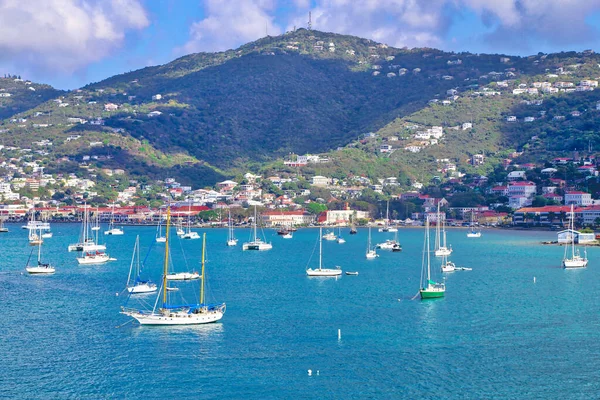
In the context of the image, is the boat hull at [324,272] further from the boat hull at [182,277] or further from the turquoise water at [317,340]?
the boat hull at [182,277]

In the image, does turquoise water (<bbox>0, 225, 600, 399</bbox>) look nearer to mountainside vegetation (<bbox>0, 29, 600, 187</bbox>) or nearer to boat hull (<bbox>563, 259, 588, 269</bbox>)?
boat hull (<bbox>563, 259, 588, 269</bbox>)

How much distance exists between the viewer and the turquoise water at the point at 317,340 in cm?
2692

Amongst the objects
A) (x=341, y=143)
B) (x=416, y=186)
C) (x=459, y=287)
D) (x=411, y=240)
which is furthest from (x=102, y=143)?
(x=459, y=287)

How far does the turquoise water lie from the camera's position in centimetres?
2692

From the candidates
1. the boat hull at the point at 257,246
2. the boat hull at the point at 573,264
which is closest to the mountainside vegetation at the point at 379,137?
the boat hull at the point at 257,246

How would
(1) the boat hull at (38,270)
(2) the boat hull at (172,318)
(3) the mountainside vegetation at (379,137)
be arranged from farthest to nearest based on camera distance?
(3) the mountainside vegetation at (379,137)
(1) the boat hull at (38,270)
(2) the boat hull at (172,318)

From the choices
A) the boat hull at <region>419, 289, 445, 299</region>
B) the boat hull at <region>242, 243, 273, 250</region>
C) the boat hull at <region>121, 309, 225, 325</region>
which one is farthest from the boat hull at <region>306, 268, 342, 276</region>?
the boat hull at <region>242, 243, 273, 250</region>

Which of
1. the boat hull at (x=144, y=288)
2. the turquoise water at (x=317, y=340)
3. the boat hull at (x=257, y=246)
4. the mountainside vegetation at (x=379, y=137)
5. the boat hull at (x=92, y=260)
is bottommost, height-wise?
the turquoise water at (x=317, y=340)

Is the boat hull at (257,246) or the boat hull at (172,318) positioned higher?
the boat hull at (257,246)

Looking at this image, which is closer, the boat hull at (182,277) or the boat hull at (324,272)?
the boat hull at (182,277)

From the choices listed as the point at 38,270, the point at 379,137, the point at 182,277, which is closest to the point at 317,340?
the point at 182,277

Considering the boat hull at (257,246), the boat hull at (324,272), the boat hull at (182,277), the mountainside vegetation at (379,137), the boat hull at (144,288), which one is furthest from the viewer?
the mountainside vegetation at (379,137)

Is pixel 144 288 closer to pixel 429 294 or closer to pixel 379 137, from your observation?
pixel 429 294

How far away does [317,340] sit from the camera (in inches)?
1292
